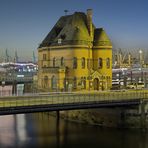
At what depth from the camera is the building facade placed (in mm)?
78750

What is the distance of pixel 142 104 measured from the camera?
61.3m

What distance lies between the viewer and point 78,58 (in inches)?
3108

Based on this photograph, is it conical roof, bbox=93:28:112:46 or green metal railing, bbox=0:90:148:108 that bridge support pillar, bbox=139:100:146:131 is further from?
conical roof, bbox=93:28:112:46

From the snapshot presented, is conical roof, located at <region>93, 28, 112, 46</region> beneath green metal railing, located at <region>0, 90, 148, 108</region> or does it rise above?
above

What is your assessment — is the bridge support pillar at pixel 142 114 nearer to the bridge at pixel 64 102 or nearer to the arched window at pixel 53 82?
the bridge at pixel 64 102

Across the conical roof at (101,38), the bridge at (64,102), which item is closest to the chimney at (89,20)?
the conical roof at (101,38)

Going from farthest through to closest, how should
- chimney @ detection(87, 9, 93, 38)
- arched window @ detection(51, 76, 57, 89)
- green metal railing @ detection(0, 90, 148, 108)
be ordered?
1. arched window @ detection(51, 76, 57, 89)
2. chimney @ detection(87, 9, 93, 38)
3. green metal railing @ detection(0, 90, 148, 108)

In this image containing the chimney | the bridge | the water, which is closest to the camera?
the bridge

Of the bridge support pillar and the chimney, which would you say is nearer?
the bridge support pillar

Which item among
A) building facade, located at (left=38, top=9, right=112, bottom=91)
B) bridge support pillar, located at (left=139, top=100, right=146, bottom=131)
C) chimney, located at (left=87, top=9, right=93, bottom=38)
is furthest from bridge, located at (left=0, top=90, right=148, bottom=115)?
chimney, located at (left=87, top=9, right=93, bottom=38)

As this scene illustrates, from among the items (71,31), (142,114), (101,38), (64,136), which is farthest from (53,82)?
(64,136)

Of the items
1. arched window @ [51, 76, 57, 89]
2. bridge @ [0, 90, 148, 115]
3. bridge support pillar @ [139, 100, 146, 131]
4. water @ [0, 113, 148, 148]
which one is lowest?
water @ [0, 113, 148, 148]

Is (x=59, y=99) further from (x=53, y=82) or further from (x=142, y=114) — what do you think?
(x=53, y=82)

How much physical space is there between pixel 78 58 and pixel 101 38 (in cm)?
650
